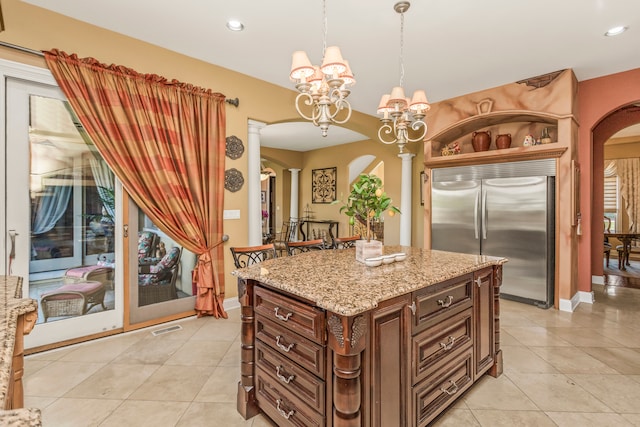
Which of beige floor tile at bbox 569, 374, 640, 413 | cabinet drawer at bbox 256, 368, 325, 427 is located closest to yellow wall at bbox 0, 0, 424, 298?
cabinet drawer at bbox 256, 368, 325, 427

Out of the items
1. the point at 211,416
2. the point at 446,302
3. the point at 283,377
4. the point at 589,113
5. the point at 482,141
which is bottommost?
the point at 211,416

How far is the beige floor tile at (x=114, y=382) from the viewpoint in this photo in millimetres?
2023

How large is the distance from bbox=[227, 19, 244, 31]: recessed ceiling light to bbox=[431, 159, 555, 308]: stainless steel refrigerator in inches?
129

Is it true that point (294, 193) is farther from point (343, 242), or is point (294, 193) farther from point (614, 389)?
point (614, 389)

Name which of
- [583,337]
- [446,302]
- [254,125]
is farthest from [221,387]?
[583,337]

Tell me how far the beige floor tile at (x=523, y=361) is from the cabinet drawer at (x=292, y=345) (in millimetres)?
1753

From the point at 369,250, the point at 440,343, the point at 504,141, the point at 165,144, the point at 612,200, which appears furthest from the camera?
the point at 612,200

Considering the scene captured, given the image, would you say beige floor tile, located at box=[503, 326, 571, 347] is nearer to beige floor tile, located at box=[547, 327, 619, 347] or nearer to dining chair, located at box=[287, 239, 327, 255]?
beige floor tile, located at box=[547, 327, 619, 347]

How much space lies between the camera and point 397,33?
2.83 meters

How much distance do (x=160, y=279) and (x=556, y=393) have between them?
11.4 feet

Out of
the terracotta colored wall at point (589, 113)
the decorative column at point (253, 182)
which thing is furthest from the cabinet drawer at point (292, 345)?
the terracotta colored wall at point (589, 113)

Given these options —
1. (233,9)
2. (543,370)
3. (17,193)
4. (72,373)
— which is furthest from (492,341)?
(17,193)

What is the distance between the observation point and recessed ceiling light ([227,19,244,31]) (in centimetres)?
267

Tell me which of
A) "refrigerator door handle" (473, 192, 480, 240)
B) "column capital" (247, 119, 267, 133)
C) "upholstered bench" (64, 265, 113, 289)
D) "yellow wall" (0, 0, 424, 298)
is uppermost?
"yellow wall" (0, 0, 424, 298)
